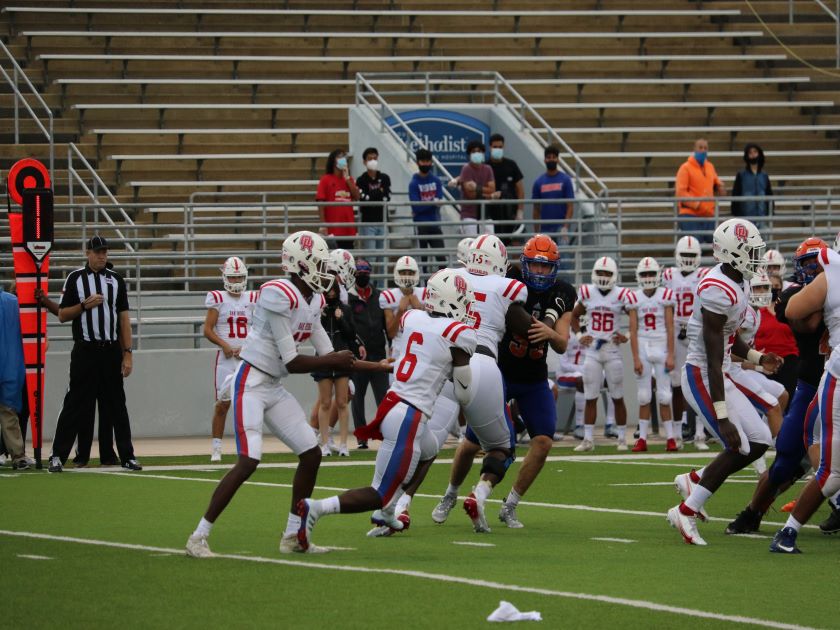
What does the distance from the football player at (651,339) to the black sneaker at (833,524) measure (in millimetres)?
5828

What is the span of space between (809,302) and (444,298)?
185cm

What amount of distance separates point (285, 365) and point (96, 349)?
576 cm

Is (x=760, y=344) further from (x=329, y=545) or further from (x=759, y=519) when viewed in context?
(x=329, y=545)

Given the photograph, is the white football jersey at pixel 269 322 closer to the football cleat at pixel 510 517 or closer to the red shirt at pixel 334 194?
the football cleat at pixel 510 517

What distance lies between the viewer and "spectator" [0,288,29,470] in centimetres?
1341

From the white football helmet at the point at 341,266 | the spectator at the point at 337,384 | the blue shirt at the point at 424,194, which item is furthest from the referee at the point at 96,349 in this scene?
the blue shirt at the point at 424,194

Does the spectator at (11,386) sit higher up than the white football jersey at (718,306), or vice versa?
the white football jersey at (718,306)

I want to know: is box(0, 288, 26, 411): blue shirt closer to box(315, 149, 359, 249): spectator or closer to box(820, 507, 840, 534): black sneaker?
box(315, 149, 359, 249): spectator

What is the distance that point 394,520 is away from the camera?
8625 millimetres

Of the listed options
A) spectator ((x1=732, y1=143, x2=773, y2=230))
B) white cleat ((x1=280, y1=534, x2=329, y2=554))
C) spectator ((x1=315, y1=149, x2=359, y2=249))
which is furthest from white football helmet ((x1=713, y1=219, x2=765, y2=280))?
spectator ((x1=732, y1=143, x2=773, y2=230))

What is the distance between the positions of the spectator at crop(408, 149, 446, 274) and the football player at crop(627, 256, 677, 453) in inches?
135

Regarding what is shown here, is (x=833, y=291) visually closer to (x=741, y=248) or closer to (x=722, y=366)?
(x=741, y=248)

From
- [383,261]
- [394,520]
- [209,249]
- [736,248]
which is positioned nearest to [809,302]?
[736,248]

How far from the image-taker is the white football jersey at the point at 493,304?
914 cm
